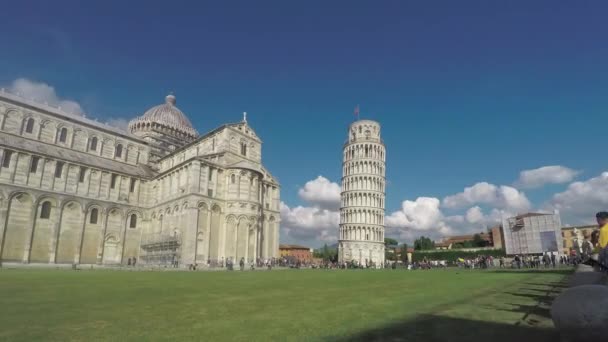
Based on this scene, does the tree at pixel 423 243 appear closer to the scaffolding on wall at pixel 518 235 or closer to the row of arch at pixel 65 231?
the scaffolding on wall at pixel 518 235

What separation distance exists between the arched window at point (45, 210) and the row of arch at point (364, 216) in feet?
170

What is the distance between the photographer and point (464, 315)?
269 inches

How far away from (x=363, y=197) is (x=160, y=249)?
143 ft

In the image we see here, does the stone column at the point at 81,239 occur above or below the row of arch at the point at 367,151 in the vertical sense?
below

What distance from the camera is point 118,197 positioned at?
47.9 metres

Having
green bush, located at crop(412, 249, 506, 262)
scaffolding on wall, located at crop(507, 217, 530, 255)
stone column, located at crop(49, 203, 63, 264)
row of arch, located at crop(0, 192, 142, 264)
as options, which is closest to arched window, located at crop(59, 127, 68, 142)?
row of arch, located at crop(0, 192, 142, 264)

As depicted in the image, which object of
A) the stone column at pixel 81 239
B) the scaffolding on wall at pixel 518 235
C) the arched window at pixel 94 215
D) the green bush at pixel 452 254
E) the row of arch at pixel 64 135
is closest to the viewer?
the stone column at pixel 81 239

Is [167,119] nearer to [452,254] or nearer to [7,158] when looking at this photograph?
[7,158]

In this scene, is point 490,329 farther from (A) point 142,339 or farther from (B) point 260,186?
(B) point 260,186

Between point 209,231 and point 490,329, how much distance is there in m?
39.7

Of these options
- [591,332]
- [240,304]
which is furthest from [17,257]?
[591,332]

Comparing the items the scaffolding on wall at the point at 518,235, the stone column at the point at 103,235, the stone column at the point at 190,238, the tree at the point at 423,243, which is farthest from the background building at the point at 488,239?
the stone column at the point at 103,235

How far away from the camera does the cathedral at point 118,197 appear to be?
129 ft

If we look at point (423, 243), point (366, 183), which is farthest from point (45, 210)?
point (423, 243)
